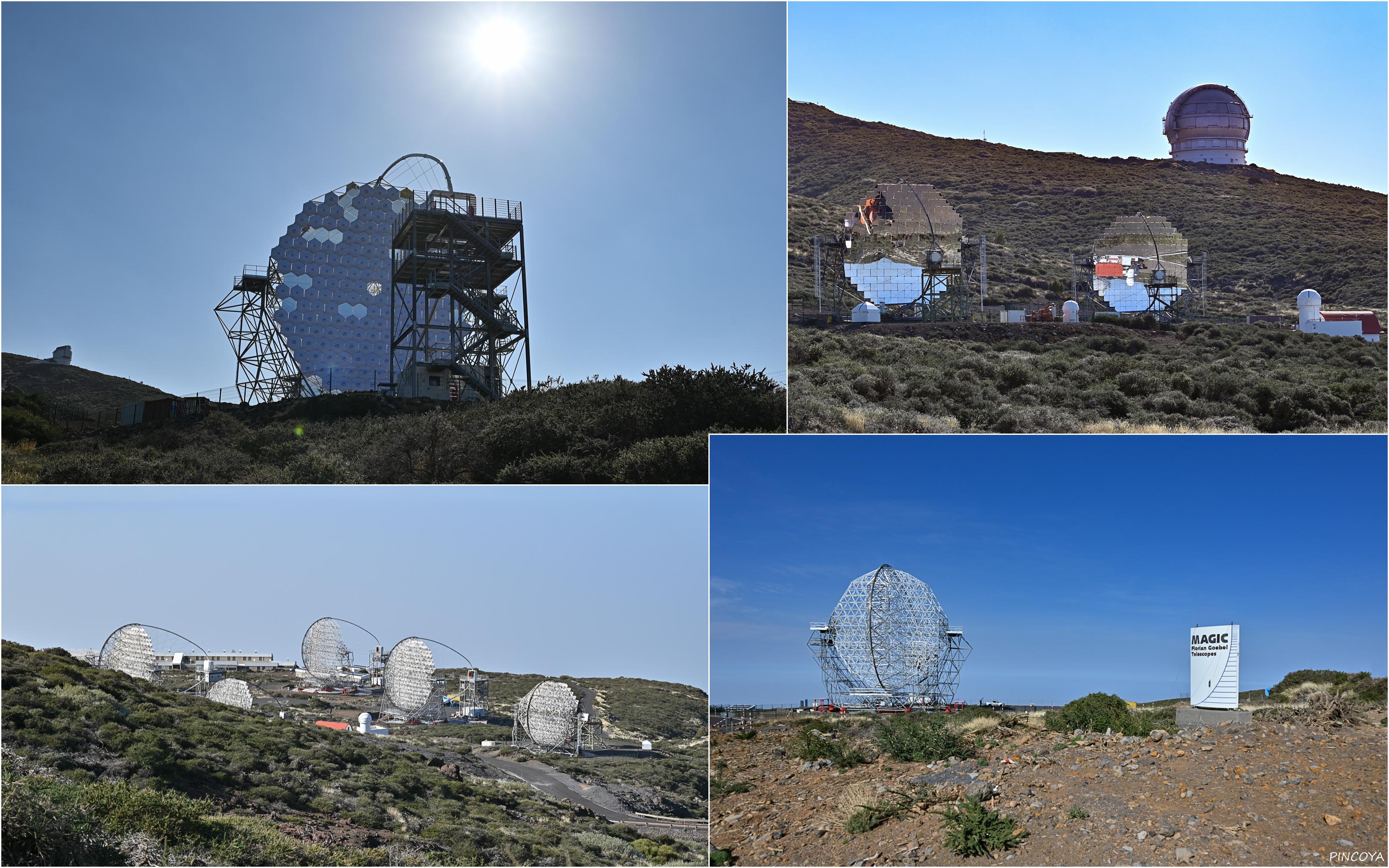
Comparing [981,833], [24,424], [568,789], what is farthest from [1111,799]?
[24,424]

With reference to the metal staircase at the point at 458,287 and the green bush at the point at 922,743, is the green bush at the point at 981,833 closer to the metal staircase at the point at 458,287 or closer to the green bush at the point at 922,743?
the green bush at the point at 922,743

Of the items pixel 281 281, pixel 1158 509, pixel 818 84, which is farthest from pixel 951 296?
pixel 281 281

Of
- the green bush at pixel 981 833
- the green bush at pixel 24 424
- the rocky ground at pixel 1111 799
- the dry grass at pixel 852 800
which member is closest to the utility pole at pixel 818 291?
the rocky ground at pixel 1111 799

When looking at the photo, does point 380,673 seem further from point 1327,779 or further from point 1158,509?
point 1327,779

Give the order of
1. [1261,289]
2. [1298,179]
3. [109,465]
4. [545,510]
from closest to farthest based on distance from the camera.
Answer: [545,510] < [109,465] < [1261,289] < [1298,179]

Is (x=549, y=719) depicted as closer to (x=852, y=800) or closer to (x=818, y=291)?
(x=852, y=800)

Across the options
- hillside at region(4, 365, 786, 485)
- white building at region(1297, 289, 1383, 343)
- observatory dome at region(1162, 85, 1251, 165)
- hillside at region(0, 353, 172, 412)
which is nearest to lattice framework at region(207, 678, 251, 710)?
hillside at region(4, 365, 786, 485)
